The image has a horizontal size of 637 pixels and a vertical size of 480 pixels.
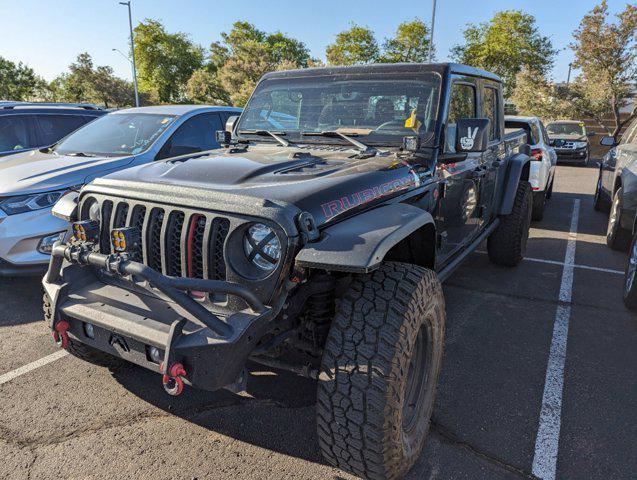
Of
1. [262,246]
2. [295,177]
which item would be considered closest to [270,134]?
[295,177]

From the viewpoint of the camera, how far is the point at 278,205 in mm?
2080

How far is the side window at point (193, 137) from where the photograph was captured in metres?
5.54

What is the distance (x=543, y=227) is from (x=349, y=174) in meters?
6.47

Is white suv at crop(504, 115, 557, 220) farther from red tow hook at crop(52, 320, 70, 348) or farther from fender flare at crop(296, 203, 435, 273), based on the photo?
red tow hook at crop(52, 320, 70, 348)

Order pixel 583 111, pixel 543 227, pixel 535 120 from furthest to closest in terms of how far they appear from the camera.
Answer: pixel 583 111 → pixel 535 120 → pixel 543 227

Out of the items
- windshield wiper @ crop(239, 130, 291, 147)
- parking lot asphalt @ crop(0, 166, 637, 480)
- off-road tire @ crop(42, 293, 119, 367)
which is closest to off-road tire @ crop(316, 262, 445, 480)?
parking lot asphalt @ crop(0, 166, 637, 480)

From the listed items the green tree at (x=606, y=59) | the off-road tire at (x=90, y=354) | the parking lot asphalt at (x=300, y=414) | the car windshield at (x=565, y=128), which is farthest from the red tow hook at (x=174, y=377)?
the green tree at (x=606, y=59)

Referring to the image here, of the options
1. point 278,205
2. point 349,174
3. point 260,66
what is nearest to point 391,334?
point 278,205

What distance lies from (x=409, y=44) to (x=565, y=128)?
28637 mm

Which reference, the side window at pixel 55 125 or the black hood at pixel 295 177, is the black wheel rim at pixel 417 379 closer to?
the black hood at pixel 295 177

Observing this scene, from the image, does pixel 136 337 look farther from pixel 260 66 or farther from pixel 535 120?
pixel 260 66

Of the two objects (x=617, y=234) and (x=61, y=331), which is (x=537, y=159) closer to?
(x=617, y=234)

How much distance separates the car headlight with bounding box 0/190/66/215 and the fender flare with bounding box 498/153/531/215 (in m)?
4.54

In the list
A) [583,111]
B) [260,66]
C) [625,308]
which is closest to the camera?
[625,308]
